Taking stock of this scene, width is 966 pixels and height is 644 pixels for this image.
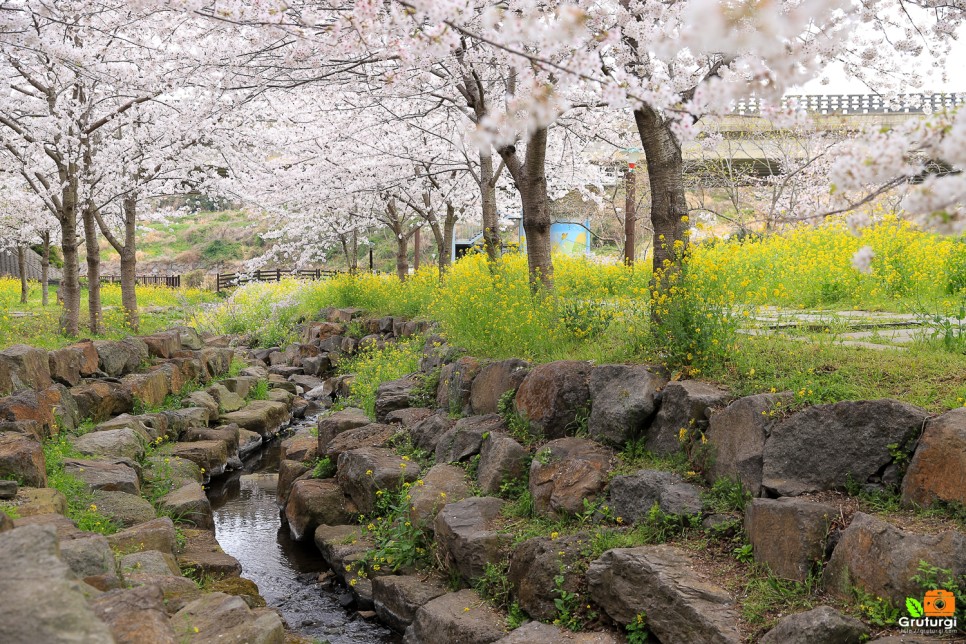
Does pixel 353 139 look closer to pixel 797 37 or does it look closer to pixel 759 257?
pixel 759 257

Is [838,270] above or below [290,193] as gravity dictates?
below

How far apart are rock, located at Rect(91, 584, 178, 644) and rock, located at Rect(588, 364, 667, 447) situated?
3.52 metres

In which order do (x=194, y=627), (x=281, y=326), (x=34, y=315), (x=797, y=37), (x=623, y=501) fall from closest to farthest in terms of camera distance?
(x=194, y=627)
(x=623, y=501)
(x=797, y=37)
(x=34, y=315)
(x=281, y=326)

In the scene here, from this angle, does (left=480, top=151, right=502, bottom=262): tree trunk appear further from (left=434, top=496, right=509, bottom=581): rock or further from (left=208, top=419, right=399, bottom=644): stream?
(left=434, top=496, right=509, bottom=581): rock

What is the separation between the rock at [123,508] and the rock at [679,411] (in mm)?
4578

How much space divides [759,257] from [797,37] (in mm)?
4045

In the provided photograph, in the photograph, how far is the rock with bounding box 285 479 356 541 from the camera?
8.12 meters

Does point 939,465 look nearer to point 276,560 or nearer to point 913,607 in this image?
point 913,607

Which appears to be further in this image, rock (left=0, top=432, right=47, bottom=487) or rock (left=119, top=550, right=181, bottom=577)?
rock (left=0, top=432, right=47, bottom=487)

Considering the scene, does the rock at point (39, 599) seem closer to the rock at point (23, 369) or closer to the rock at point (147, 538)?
the rock at point (147, 538)

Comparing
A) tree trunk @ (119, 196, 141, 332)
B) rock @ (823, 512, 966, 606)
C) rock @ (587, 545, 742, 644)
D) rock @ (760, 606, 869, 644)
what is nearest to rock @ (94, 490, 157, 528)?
rock @ (587, 545, 742, 644)

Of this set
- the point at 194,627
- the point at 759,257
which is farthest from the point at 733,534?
the point at 759,257

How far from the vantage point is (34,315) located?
17.0 meters

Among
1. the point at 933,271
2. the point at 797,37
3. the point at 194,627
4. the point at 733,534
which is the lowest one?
the point at 194,627
